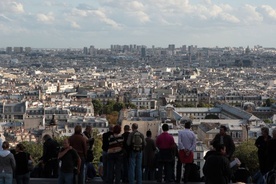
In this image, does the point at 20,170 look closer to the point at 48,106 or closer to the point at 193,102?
the point at 48,106

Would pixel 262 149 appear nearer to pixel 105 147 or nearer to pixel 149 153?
pixel 149 153

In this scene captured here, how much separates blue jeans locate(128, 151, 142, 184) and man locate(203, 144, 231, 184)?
1522mm

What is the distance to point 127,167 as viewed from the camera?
9797mm

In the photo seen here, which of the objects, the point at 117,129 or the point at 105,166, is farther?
the point at 105,166

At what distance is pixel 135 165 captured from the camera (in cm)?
962

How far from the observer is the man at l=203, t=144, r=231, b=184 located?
815 cm

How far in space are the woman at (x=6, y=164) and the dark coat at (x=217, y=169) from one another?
2529 millimetres

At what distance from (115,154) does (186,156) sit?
114 cm

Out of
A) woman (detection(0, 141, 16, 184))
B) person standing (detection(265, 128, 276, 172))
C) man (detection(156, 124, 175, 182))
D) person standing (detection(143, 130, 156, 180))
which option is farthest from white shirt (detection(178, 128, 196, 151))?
woman (detection(0, 141, 16, 184))

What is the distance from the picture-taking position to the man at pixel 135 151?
9.42 metres

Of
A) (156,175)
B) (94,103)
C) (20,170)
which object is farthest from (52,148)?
(94,103)

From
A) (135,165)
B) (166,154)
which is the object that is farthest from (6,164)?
(166,154)

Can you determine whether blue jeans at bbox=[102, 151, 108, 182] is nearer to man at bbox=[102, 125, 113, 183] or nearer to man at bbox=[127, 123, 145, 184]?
man at bbox=[102, 125, 113, 183]

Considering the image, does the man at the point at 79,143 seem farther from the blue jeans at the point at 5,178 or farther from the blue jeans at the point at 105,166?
the blue jeans at the point at 5,178
